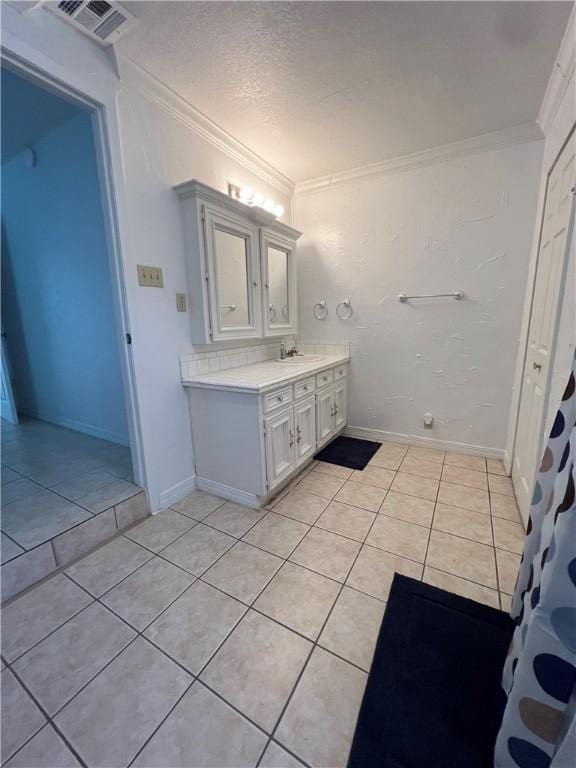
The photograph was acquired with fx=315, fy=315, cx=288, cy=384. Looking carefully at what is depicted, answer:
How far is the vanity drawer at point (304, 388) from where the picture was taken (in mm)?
2129

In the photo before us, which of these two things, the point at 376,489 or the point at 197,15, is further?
the point at 376,489

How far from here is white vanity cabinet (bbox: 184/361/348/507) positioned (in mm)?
1830

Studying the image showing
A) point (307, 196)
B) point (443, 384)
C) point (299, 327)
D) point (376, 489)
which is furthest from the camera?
point (299, 327)

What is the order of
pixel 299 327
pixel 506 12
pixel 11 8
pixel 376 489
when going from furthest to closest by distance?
pixel 299 327 → pixel 376 489 → pixel 506 12 → pixel 11 8

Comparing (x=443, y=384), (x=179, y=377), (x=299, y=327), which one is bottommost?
(x=443, y=384)

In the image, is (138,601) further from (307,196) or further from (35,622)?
→ (307,196)

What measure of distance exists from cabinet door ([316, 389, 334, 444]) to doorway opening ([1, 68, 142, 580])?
52.3 inches

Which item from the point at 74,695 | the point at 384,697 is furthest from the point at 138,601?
the point at 384,697

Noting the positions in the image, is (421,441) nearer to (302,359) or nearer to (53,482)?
(302,359)

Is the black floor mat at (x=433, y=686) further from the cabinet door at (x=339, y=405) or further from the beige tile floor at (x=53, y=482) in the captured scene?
the cabinet door at (x=339, y=405)

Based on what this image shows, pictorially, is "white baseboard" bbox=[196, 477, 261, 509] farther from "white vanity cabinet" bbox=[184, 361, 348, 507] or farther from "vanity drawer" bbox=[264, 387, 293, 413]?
"vanity drawer" bbox=[264, 387, 293, 413]

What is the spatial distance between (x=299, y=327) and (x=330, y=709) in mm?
2693

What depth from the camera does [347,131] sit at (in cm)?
210

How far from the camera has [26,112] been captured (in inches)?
76.4
